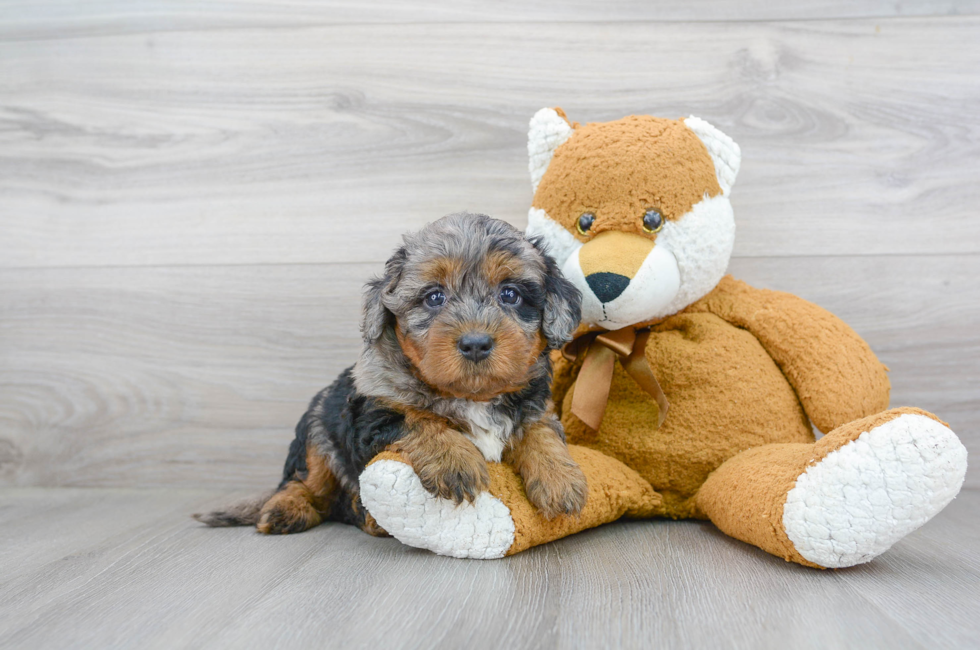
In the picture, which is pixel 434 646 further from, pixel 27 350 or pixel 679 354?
pixel 27 350

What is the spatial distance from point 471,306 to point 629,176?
0.56m

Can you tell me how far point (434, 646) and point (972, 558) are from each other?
132cm

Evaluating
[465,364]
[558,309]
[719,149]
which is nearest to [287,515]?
[465,364]

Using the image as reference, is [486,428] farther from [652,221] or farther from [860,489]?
[860,489]

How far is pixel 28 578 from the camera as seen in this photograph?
163cm

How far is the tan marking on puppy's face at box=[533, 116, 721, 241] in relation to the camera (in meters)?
1.82

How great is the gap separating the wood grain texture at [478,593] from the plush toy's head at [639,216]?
2.04ft

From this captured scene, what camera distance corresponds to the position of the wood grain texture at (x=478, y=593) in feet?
4.06

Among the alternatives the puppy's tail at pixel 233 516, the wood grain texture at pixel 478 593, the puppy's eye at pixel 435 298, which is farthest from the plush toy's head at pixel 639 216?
the puppy's tail at pixel 233 516

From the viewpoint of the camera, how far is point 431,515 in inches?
62.2

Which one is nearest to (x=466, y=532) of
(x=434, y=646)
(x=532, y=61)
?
(x=434, y=646)

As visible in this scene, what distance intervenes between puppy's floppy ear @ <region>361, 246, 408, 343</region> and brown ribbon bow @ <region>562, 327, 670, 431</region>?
55 cm

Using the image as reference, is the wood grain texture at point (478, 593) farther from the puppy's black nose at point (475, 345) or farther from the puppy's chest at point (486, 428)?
the puppy's black nose at point (475, 345)

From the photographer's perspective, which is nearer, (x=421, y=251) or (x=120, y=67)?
(x=421, y=251)
